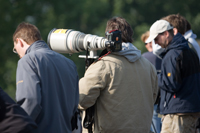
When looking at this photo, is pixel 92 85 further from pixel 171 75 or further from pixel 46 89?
pixel 171 75

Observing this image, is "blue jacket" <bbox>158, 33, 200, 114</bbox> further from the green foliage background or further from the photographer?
the green foliage background

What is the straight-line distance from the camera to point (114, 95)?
3.17 metres

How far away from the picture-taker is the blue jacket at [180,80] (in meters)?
3.84

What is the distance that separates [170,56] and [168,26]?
1.18 ft

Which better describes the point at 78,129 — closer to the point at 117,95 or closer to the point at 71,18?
the point at 117,95

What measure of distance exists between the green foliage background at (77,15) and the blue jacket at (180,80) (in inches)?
714

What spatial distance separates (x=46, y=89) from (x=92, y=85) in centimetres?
51

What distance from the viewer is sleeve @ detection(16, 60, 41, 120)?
2.63 m

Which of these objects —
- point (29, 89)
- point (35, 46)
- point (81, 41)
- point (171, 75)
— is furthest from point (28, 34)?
point (171, 75)

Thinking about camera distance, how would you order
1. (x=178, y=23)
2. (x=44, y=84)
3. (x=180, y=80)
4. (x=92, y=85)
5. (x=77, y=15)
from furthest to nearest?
(x=77, y=15) < (x=178, y=23) < (x=180, y=80) < (x=92, y=85) < (x=44, y=84)

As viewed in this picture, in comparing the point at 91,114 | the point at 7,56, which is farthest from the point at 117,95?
the point at 7,56

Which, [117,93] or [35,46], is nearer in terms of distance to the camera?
[35,46]

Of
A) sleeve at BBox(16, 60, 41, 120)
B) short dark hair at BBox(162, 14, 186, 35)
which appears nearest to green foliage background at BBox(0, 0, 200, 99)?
short dark hair at BBox(162, 14, 186, 35)

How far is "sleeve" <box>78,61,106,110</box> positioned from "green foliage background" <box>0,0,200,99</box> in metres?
19.0
